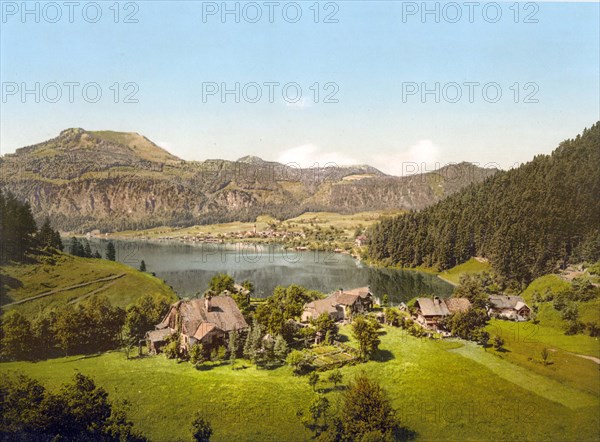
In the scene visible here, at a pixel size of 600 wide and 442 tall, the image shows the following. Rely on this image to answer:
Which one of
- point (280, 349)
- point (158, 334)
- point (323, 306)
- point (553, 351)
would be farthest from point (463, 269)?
point (158, 334)

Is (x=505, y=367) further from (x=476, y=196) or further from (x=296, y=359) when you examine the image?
(x=476, y=196)

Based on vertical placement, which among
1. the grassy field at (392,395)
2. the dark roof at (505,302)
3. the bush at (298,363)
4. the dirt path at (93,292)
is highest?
the dirt path at (93,292)

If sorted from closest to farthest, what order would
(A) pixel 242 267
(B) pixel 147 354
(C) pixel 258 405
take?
(C) pixel 258 405, (B) pixel 147 354, (A) pixel 242 267

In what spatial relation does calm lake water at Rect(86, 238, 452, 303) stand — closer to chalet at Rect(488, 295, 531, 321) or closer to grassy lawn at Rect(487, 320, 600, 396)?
chalet at Rect(488, 295, 531, 321)

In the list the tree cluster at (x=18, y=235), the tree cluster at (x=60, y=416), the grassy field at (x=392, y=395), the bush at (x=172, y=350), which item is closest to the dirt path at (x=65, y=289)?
the tree cluster at (x=18, y=235)

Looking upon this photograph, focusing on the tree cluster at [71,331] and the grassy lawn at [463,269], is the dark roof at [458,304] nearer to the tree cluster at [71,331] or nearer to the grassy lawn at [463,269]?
the tree cluster at [71,331]

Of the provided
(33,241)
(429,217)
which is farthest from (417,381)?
(429,217)

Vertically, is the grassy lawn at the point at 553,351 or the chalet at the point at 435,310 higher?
the chalet at the point at 435,310
